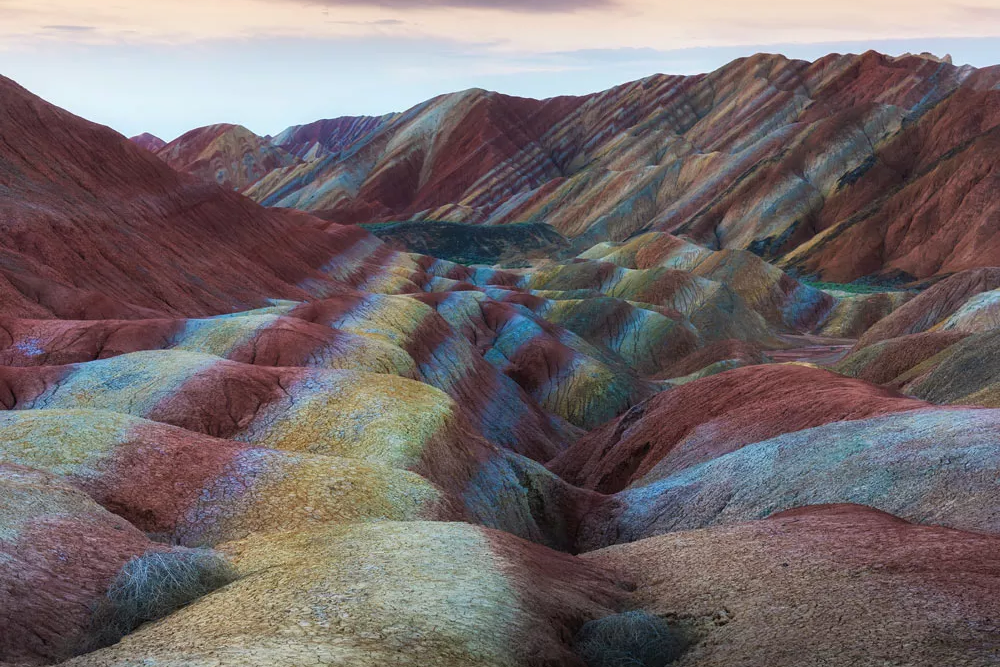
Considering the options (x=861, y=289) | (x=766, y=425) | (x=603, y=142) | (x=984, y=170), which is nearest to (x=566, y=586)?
(x=766, y=425)

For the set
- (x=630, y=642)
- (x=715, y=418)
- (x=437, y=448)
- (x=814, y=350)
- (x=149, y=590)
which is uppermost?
(x=149, y=590)

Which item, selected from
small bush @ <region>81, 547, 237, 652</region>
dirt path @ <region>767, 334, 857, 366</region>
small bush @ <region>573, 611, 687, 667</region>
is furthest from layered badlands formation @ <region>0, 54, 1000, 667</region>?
dirt path @ <region>767, 334, 857, 366</region>

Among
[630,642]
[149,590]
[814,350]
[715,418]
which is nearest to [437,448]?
[715,418]

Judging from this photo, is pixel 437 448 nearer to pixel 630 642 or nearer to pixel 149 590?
pixel 149 590

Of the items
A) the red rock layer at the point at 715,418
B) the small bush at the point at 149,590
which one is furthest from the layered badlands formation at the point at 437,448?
the red rock layer at the point at 715,418

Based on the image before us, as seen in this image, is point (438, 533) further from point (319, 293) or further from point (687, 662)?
point (319, 293)

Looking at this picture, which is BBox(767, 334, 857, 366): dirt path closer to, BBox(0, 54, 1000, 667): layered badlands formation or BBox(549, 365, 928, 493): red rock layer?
BBox(0, 54, 1000, 667): layered badlands formation
